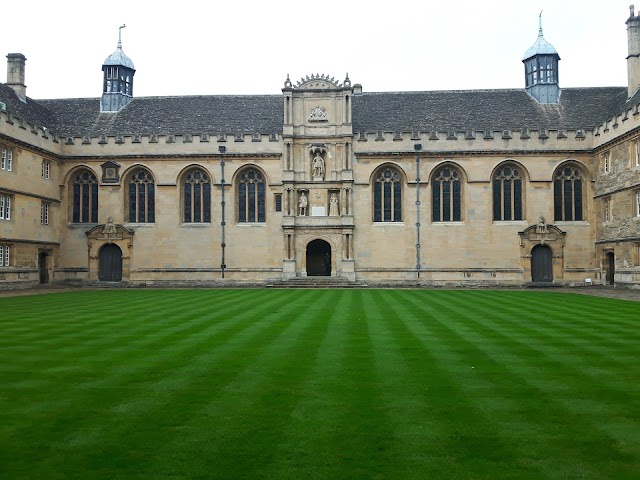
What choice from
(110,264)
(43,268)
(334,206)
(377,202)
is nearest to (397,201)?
(377,202)

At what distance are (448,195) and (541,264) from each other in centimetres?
735

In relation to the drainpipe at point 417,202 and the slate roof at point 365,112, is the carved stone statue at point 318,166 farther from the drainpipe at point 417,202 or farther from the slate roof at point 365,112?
the drainpipe at point 417,202

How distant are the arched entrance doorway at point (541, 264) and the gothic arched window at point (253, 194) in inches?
699

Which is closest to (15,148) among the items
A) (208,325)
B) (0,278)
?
(0,278)

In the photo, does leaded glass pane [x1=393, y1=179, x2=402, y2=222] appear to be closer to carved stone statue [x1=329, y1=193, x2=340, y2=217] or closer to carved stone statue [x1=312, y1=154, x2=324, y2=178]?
carved stone statue [x1=329, y1=193, x2=340, y2=217]

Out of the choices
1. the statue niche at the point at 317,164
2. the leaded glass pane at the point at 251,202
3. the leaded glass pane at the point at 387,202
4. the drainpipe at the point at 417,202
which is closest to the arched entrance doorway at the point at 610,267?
the drainpipe at the point at 417,202

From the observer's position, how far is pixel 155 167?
128ft

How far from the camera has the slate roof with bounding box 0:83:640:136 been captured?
3956cm

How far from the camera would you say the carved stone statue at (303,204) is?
38562 mm

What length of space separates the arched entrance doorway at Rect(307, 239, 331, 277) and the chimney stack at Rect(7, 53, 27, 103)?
22393 mm

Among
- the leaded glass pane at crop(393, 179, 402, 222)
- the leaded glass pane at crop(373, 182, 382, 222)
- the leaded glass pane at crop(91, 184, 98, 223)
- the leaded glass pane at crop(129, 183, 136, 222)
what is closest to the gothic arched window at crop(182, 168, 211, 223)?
the leaded glass pane at crop(129, 183, 136, 222)

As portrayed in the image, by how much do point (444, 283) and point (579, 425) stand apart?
31.7m

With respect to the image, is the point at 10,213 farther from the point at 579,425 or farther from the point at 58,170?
the point at 579,425

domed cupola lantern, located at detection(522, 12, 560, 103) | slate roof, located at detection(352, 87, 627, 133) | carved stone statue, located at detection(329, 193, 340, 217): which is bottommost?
carved stone statue, located at detection(329, 193, 340, 217)
